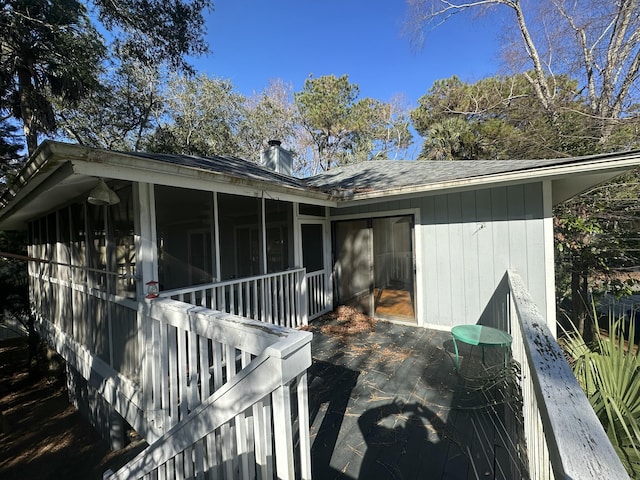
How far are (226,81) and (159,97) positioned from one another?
3.96 m

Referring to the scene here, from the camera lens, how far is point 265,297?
14.3 feet

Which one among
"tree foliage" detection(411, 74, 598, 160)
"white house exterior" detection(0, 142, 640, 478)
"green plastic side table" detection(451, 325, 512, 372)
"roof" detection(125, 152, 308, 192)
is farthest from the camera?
"tree foliage" detection(411, 74, 598, 160)

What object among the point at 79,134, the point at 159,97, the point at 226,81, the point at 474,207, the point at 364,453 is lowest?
the point at 364,453

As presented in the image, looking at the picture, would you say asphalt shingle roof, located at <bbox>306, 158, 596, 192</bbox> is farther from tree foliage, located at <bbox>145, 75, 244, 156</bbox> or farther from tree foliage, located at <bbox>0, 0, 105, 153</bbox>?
tree foliage, located at <bbox>145, 75, 244, 156</bbox>

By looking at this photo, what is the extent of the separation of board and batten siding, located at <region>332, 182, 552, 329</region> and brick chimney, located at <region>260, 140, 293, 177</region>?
4022 millimetres

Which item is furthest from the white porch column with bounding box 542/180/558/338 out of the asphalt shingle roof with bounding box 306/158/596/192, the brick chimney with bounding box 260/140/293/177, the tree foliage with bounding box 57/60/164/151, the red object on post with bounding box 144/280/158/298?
the tree foliage with bounding box 57/60/164/151

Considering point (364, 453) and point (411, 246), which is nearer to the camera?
point (364, 453)

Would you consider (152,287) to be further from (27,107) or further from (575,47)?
(575,47)

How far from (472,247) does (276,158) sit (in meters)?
5.80

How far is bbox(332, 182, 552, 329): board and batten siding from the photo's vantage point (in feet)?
13.3

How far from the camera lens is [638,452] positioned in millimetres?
1304

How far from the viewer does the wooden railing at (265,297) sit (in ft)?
11.9

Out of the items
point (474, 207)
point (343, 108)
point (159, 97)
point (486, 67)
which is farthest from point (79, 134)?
point (486, 67)

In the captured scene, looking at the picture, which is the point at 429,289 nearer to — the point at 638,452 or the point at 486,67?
the point at 638,452
